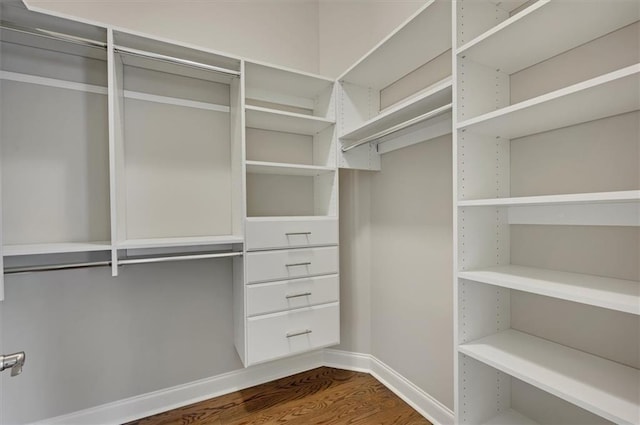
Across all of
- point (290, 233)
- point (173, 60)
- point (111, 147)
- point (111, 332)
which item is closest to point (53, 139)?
point (111, 147)

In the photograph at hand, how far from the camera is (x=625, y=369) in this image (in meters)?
1.01

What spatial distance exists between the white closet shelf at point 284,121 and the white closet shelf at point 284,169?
0.31m

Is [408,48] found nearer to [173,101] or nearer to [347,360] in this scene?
[173,101]

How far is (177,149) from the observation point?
1894 millimetres

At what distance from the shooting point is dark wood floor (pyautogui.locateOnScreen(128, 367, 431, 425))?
1.78 metres

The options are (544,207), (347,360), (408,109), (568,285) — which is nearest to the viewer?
(568,285)

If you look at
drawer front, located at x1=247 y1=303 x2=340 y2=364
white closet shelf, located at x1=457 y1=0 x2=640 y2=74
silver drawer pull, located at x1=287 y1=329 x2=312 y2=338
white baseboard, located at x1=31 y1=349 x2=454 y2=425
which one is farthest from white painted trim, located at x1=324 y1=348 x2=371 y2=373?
white closet shelf, located at x1=457 y1=0 x2=640 y2=74

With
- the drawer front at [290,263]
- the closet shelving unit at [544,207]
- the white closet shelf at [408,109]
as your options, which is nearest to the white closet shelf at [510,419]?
the closet shelving unit at [544,207]

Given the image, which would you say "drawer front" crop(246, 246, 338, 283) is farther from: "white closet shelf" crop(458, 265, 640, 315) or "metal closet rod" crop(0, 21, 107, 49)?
"metal closet rod" crop(0, 21, 107, 49)

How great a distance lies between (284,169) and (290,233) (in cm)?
45

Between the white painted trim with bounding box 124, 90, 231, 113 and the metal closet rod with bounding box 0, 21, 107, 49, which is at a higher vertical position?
the metal closet rod with bounding box 0, 21, 107, 49

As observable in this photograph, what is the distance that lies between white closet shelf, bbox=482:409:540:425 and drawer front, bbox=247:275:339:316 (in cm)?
101

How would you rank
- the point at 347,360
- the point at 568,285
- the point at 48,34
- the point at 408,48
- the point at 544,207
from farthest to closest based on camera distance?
the point at 347,360 < the point at 408,48 < the point at 48,34 < the point at 544,207 < the point at 568,285

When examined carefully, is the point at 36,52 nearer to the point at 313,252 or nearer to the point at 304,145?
the point at 304,145
